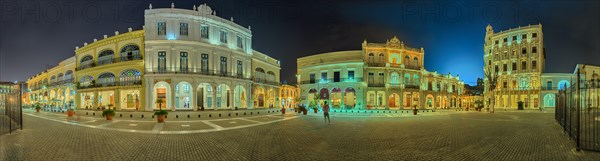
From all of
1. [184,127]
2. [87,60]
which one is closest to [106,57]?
[87,60]

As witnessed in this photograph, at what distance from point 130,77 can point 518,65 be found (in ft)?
209

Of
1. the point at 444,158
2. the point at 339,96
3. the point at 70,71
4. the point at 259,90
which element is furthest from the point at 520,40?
the point at 70,71

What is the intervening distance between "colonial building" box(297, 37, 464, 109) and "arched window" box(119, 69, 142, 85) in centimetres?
2327

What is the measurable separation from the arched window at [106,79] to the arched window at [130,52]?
3.23 metres

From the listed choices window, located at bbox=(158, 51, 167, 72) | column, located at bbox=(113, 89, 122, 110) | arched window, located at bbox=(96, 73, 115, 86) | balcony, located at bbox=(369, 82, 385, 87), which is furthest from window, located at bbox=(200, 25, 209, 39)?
balcony, located at bbox=(369, 82, 385, 87)

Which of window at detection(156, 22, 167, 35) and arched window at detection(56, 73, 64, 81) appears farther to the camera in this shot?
arched window at detection(56, 73, 64, 81)

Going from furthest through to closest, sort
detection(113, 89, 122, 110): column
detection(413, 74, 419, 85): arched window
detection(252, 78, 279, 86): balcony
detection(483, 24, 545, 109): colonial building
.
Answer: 1. detection(483, 24, 545, 109): colonial building
2. detection(413, 74, 419, 85): arched window
3. detection(252, 78, 279, 86): balcony
4. detection(113, 89, 122, 110): column

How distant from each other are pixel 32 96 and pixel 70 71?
33772 mm

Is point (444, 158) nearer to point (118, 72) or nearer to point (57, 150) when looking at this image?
point (57, 150)

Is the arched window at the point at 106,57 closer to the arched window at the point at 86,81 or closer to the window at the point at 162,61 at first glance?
the arched window at the point at 86,81

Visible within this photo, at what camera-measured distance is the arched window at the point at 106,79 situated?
1291 inches

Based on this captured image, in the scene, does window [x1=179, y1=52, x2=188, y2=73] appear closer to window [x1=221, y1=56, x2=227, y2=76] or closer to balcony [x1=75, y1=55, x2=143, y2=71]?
window [x1=221, y1=56, x2=227, y2=76]

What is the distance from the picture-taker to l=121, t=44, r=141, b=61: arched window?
1206 inches

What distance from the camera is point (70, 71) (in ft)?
142
